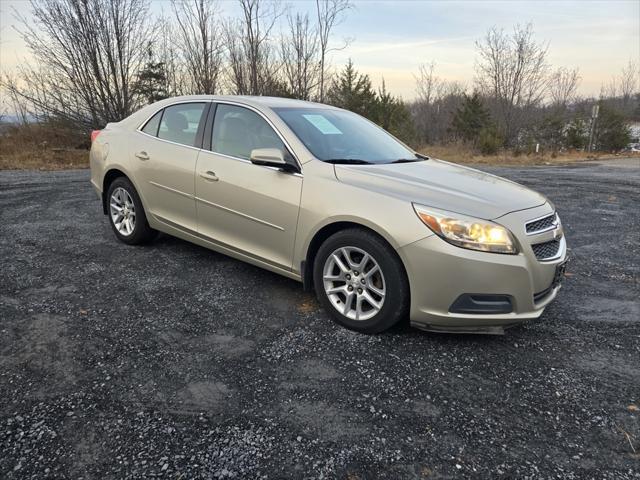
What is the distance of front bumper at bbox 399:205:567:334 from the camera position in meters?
2.53

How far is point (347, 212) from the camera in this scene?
2.85 meters

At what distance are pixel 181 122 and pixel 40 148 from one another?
45.6ft

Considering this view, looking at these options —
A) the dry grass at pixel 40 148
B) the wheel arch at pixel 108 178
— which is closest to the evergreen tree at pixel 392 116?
the dry grass at pixel 40 148

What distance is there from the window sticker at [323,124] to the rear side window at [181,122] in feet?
3.37

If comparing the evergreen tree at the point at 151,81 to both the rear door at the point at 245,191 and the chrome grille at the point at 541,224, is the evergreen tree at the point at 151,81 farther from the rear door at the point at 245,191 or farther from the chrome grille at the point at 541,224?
the chrome grille at the point at 541,224

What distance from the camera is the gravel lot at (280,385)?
1.86 meters

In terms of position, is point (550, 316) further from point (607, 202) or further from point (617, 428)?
point (607, 202)

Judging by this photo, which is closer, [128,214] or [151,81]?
[128,214]

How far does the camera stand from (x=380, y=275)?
2.81 metres

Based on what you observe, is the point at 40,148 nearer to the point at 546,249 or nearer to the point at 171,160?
the point at 171,160

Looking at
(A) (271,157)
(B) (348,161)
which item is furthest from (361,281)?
(A) (271,157)

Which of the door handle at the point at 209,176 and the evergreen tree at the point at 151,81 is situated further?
the evergreen tree at the point at 151,81

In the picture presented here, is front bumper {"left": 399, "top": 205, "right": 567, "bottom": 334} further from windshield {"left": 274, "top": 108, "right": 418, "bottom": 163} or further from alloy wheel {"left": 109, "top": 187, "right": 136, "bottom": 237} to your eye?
alloy wheel {"left": 109, "top": 187, "right": 136, "bottom": 237}

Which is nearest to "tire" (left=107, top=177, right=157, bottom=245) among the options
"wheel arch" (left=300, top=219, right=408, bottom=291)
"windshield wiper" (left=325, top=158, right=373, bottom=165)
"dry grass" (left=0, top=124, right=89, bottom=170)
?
"wheel arch" (left=300, top=219, right=408, bottom=291)
